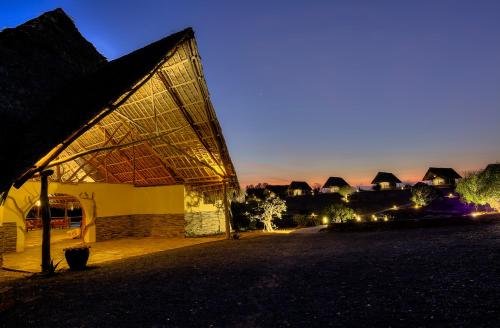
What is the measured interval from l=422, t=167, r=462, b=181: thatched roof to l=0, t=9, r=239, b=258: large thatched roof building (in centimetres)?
5938

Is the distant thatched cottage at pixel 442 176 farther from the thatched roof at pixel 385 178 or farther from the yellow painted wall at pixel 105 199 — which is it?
the yellow painted wall at pixel 105 199

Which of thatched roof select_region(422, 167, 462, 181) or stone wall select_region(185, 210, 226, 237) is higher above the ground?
thatched roof select_region(422, 167, 462, 181)

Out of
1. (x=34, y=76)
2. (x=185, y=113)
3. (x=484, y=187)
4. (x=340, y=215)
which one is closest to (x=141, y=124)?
(x=185, y=113)

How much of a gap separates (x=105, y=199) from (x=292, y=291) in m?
15.7

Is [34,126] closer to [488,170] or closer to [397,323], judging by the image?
[397,323]

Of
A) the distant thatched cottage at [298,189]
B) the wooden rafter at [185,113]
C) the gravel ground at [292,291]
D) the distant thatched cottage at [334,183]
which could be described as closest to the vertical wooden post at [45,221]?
the gravel ground at [292,291]

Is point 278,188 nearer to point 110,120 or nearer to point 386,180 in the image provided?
point 386,180

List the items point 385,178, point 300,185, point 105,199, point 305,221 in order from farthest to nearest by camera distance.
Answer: point 300,185 < point 385,178 < point 305,221 < point 105,199

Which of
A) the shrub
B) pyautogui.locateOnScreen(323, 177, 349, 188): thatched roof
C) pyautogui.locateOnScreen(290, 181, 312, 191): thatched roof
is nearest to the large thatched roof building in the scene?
the shrub

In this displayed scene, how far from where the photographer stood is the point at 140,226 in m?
19.7

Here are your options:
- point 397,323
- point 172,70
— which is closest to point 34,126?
point 172,70

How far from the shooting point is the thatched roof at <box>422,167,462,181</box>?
6384 cm

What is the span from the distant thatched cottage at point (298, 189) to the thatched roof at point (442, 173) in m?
25.7

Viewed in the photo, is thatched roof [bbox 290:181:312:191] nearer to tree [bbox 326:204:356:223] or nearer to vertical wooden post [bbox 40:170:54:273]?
tree [bbox 326:204:356:223]
